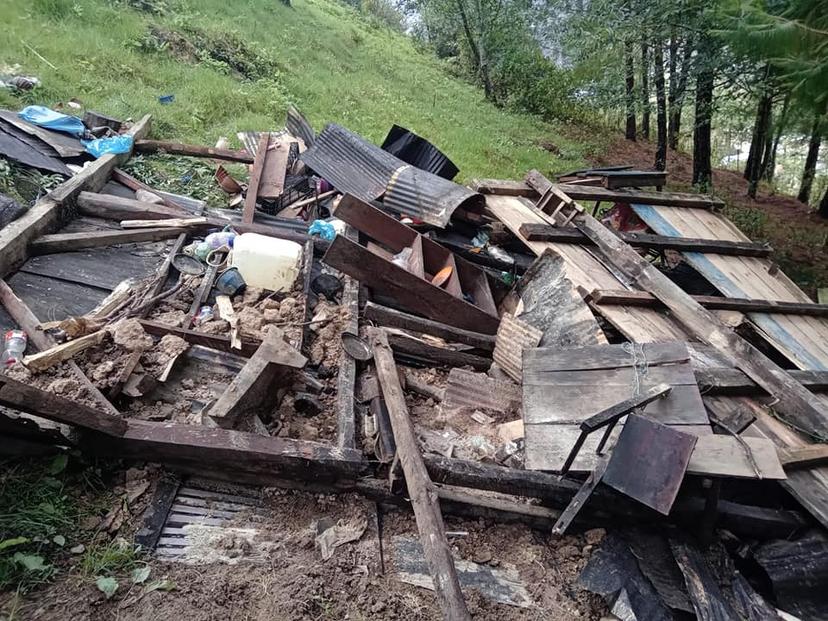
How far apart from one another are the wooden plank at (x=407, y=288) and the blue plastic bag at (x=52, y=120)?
174 inches

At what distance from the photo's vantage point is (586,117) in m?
19.1

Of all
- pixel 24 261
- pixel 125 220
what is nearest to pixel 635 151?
pixel 125 220

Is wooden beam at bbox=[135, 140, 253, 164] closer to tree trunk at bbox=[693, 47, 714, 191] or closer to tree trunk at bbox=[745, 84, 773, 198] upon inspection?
tree trunk at bbox=[745, 84, 773, 198]

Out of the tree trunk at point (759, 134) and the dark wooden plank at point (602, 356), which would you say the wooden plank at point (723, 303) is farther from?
the tree trunk at point (759, 134)

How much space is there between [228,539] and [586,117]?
64.2 ft

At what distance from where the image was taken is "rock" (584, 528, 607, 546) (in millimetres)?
3367

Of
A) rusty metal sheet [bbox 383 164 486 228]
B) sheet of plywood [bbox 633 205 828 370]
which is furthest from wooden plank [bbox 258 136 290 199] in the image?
sheet of plywood [bbox 633 205 828 370]

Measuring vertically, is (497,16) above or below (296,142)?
above

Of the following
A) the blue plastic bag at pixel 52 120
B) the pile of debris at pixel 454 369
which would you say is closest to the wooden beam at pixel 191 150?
the blue plastic bag at pixel 52 120

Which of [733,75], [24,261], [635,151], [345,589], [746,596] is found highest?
[733,75]

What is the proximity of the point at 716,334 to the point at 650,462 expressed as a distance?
6.18 feet

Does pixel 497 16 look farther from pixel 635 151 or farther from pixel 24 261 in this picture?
pixel 24 261

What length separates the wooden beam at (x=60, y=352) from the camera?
3512mm

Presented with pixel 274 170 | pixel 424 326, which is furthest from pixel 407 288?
pixel 274 170
